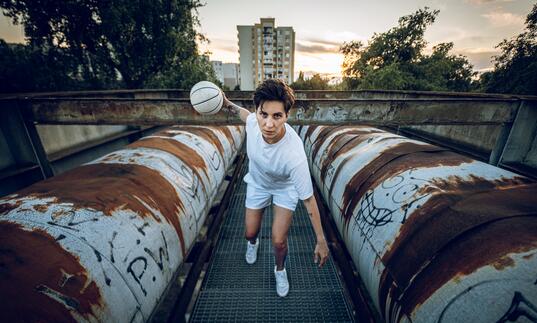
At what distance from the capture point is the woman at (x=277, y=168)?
211 cm

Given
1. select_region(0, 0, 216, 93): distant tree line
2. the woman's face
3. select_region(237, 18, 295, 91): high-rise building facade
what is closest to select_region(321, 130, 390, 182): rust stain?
the woman's face

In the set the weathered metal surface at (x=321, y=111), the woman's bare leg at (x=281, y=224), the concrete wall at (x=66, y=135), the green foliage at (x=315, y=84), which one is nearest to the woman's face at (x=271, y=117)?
the weathered metal surface at (x=321, y=111)

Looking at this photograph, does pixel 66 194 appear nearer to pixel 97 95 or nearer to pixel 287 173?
pixel 287 173

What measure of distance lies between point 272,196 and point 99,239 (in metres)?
1.83

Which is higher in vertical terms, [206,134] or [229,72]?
[229,72]

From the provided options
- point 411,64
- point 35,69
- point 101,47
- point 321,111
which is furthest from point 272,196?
point 411,64

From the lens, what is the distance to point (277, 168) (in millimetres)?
2402

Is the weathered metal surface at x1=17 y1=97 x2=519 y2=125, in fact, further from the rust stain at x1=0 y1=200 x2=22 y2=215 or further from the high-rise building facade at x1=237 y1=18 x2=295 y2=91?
the high-rise building facade at x1=237 y1=18 x2=295 y2=91

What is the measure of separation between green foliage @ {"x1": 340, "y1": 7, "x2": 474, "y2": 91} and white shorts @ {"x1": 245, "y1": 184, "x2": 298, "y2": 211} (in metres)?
21.1

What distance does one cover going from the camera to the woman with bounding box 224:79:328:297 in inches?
83.0

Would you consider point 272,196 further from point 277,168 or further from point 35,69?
point 35,69

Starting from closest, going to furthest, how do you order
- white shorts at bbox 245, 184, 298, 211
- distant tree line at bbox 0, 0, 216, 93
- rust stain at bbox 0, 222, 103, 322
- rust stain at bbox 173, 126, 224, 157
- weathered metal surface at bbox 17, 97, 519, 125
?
rust stain at bbox 0, 222, 103, 322 < white shorts at bbox 245, 184, 298, 211 < weathered metal surface at bbox 17, 97, 519, 125 < rust stain at bbox 173, 126, 224, 157 < distant tree line at bbox 0, 0, 216, 93

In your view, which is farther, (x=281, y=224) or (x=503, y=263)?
(x=281, y=224)

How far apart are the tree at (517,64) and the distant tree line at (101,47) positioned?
20.0 meters
